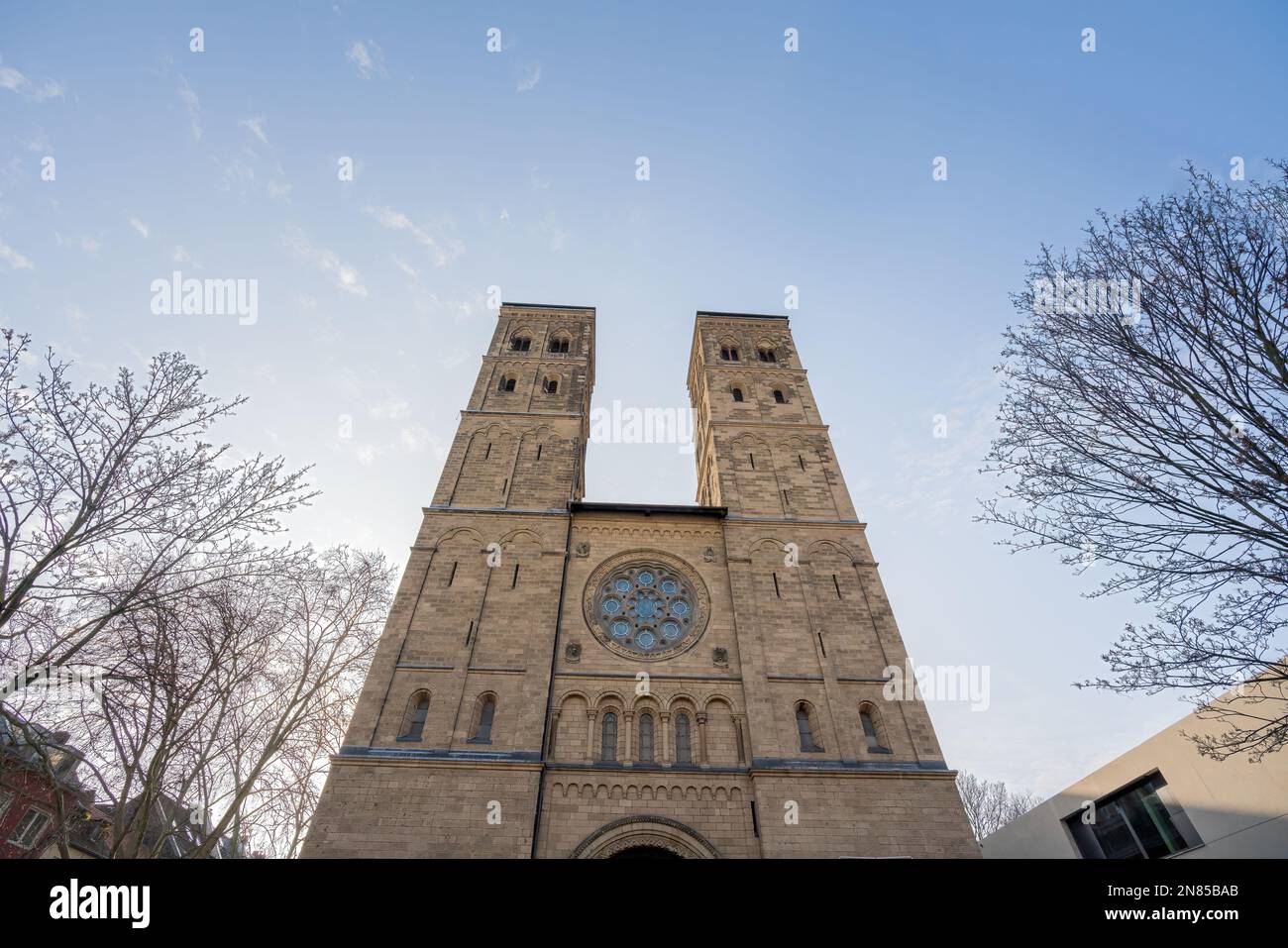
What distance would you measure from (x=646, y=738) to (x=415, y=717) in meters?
6.31

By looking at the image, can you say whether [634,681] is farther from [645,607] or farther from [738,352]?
[738,352]

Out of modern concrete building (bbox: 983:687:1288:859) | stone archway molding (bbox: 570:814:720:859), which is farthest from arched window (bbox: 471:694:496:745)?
modern concrete building (bbox: 983:687:1288:859)

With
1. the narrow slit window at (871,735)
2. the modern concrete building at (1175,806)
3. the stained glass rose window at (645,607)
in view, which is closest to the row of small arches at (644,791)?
the stained glass rose window at (645,607)

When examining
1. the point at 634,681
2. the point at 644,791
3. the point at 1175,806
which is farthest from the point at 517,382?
the point at 1175,806

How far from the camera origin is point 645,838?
44.0 ft

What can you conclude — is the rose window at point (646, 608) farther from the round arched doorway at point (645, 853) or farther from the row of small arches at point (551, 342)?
the row of small arches at point (551, 342)

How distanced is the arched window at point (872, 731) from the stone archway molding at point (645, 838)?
5220 mm

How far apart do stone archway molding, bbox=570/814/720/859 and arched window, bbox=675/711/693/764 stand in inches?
67.3

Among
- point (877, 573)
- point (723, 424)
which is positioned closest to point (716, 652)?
point (877, 573)

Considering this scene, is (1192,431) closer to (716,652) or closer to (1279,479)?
(1279,479)

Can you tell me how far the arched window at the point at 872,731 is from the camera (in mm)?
15321

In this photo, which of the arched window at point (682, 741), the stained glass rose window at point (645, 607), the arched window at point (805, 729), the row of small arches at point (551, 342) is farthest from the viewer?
the row of small arches at point (551, 342)
